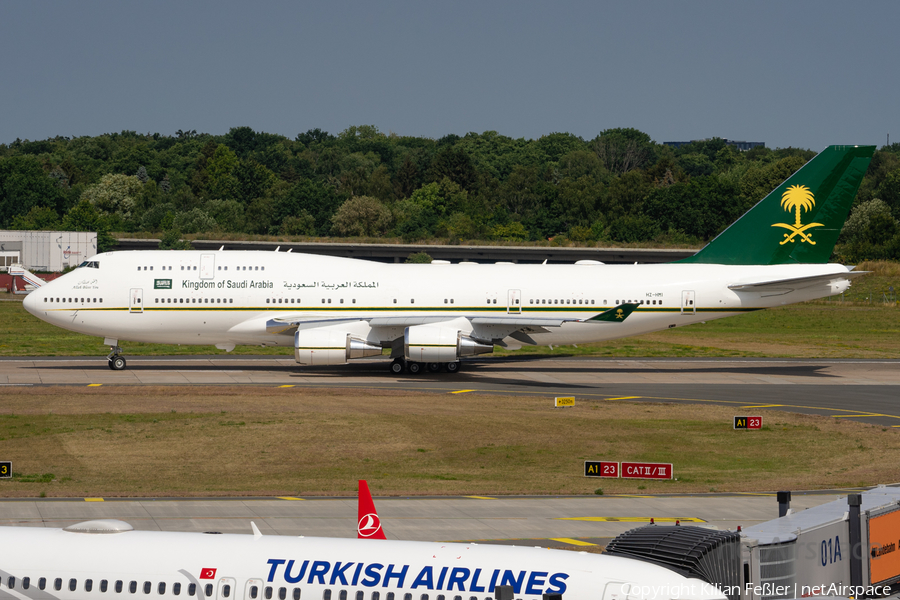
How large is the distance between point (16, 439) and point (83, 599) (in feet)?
77.3

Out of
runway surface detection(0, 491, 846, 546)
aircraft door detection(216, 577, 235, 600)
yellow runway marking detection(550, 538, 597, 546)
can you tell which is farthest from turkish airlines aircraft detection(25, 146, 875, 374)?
aircraft door detection(216, 577, 235, 600)

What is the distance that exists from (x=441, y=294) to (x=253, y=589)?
40.5 m

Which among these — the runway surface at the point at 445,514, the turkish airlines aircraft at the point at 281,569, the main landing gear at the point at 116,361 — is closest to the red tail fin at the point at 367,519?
the turkish airlines aircraft at the point at 281,569

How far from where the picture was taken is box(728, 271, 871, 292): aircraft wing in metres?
53.6

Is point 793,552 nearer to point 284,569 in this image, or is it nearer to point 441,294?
point 284,569

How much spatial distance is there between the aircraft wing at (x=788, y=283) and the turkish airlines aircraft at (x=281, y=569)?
140 feet

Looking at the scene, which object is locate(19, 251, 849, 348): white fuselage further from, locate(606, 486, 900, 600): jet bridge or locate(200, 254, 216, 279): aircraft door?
locate(606, 486, 900, 600): jet bridge

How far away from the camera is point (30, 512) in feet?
85.7

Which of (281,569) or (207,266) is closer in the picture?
(281,569)

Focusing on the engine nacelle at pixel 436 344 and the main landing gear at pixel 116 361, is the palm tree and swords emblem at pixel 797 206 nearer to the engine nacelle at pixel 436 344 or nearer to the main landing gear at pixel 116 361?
the engine nacelle at pixel 436 344

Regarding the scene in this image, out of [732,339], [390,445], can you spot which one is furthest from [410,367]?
[732,339]

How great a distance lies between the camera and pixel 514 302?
54906mm

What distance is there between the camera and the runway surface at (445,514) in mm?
24609

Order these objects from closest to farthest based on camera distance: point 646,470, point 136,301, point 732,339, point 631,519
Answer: point 631,519, point 646,470, point 136,301, point 732,339
